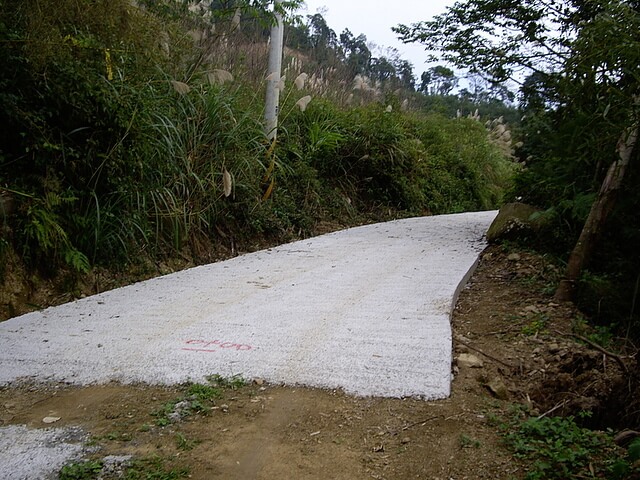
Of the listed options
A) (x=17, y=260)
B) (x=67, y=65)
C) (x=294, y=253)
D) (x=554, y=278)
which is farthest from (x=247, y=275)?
(x=554, y=278)

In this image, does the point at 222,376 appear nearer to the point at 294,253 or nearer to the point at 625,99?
the point at 625,99

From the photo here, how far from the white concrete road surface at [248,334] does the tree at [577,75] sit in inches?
55.9

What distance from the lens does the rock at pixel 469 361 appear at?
3648 millimetres

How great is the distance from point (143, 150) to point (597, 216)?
406cm

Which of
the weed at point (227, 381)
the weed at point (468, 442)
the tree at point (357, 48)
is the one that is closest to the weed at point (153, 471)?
the weed at point (227, 381)

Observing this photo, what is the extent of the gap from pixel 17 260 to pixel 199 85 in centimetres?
310

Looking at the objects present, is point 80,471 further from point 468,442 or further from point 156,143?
point 156,143

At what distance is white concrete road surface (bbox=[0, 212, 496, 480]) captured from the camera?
3.32 m

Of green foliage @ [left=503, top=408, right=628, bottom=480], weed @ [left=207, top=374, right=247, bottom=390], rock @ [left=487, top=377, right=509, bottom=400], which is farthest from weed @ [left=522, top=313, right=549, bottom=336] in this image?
weed @ [left=207, top=374, right=247, bottom=390]

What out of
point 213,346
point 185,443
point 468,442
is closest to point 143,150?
point 213,346

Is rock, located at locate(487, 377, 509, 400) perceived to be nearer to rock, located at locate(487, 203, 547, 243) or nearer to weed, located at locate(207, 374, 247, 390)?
weed, located at locate(207, 374, 247, 390)

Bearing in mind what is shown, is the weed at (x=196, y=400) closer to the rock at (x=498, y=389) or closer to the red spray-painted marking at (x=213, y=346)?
the red spray-painted marking at (x=213, y=346)

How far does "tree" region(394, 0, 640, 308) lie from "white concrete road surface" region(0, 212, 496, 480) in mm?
1419

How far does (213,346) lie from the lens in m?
3.86
